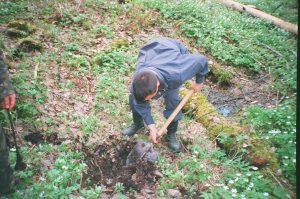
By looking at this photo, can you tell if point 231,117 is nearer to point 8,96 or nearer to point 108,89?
point 108,89

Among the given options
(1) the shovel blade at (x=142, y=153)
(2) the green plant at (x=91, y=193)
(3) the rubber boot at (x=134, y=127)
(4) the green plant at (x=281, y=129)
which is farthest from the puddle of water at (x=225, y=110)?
(2) the green plant at (x=91, y=193)

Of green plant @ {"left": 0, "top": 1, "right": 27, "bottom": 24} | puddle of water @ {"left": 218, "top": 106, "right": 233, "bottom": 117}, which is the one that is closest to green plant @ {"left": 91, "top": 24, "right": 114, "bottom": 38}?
green plant @ {"left": 0, "top": 1, "right": 27, "bottom": 24}

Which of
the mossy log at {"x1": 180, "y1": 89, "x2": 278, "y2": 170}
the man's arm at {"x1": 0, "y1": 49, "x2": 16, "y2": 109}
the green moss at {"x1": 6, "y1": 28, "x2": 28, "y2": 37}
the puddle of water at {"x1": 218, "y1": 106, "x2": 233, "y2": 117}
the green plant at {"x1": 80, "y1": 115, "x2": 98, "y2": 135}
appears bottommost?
the puddle of water at {"x1": 218, "y1": 106, "x2": 233, "y2": 117}

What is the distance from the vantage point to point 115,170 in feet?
14.5

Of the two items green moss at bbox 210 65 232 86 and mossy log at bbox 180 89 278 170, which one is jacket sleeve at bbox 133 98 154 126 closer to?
mossy log at bbox 180 89 278 170

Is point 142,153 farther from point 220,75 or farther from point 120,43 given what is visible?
point 120,43

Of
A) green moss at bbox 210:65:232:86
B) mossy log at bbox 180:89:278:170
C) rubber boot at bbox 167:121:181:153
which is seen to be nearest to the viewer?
mossy log at bbox 180:89:278:170

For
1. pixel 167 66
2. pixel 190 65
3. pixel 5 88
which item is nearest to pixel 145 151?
pixel 167 66

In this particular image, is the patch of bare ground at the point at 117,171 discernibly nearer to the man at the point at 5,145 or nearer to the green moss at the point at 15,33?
the man at the point at 5,145

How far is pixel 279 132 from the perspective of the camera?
14.9 feet

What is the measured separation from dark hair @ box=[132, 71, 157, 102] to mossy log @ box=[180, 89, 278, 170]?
1702 mm

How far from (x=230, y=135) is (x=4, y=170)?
3290mm

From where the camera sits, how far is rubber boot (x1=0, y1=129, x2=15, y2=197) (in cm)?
343

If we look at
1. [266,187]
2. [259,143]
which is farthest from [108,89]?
[266,187]
